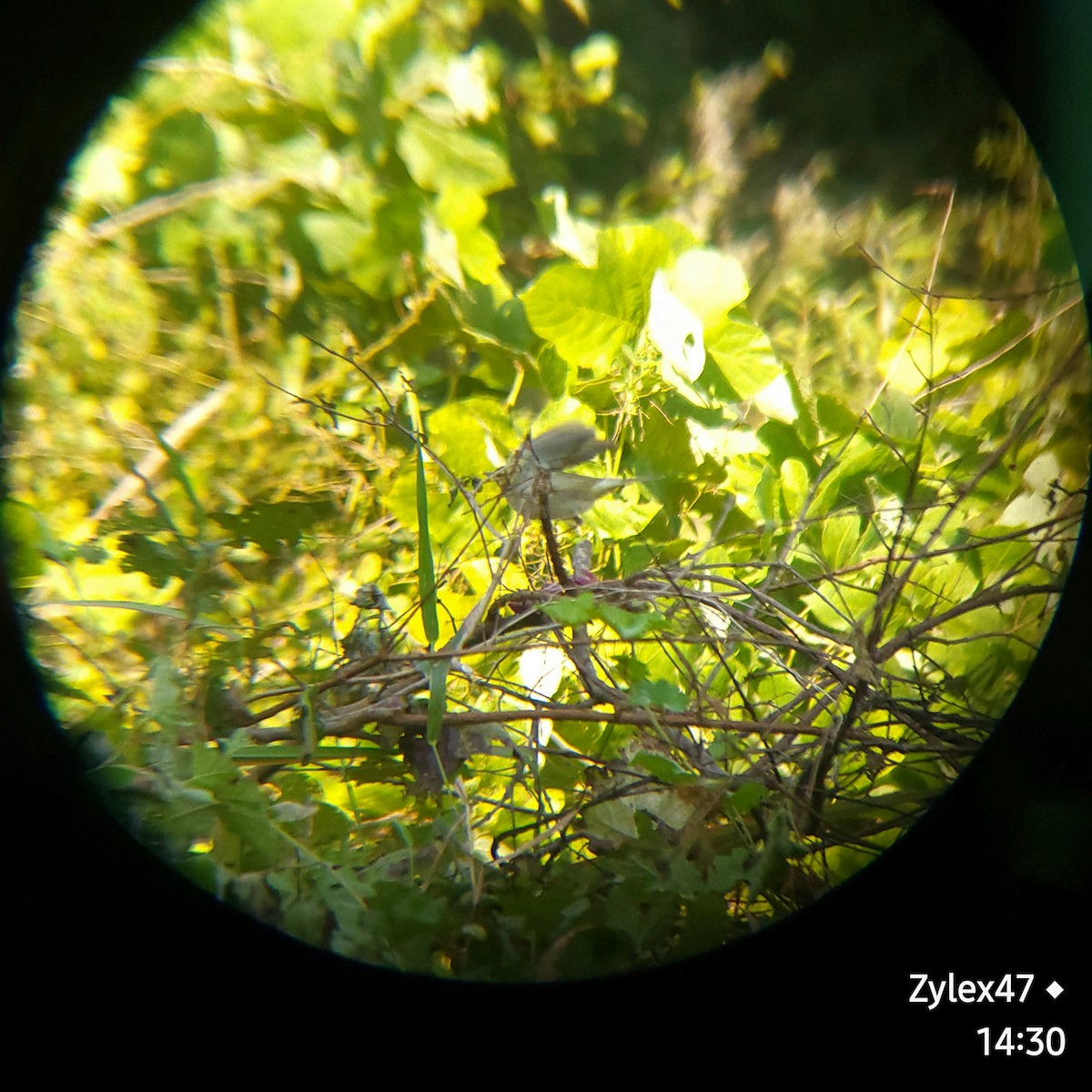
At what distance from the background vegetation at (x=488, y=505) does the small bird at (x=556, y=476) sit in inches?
1.2

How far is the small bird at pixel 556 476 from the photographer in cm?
65

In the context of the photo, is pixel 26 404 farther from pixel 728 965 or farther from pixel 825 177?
pixel 825 177

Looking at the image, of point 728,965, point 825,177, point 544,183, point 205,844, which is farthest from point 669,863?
point 825,177

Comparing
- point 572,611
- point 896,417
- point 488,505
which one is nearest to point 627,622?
point 572,611

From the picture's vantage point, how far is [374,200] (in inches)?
28.3

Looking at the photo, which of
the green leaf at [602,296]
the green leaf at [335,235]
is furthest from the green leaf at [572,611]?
the green leaf at [335,235]

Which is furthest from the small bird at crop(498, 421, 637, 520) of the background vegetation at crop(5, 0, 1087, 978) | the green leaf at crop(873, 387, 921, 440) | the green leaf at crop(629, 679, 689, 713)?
the green leaf at crop(873, 387, 921, 440)

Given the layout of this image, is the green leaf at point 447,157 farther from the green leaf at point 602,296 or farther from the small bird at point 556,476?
the small bird at point 556,476

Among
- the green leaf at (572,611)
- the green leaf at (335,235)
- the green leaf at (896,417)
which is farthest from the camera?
the green leaf at (896,417)

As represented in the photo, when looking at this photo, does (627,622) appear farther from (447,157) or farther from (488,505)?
(447,157)

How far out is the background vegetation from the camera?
65 cm

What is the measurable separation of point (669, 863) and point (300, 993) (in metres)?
0.26

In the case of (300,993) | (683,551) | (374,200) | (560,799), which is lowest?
(300,993)

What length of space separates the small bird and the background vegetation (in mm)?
30
